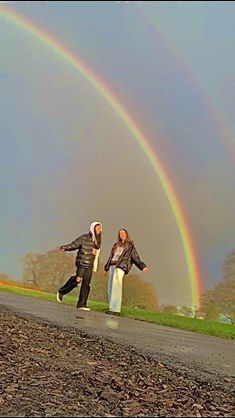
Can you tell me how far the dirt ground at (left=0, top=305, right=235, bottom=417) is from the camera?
4.93 metres

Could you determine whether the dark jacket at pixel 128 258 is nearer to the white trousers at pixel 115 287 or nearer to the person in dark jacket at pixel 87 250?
the white trousers at pixel 115 287

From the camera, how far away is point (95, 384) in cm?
566

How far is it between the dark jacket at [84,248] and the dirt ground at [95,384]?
6.92 m

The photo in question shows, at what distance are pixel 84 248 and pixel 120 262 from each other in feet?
2.92

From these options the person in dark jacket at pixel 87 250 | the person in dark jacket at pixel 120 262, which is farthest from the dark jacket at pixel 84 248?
the person in dark jacket at pixel 120 262

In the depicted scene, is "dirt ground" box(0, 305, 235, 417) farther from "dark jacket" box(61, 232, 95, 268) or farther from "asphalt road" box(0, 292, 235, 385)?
"dark jacket" box(61, 232, 95, 268)

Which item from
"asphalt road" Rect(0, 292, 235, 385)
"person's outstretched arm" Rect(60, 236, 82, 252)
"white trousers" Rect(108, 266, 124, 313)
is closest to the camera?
"asphalt road" Rect(0, 292, 235, 385)

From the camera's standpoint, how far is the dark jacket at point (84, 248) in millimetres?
15203

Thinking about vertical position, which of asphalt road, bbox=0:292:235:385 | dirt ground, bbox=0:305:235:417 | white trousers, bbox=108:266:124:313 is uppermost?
white trousers, bbox=108:266:124:313

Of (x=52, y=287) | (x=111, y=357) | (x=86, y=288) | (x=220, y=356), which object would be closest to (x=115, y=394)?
(x=111, y=357)

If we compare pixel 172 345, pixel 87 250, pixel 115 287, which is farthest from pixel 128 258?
pixel 172 345

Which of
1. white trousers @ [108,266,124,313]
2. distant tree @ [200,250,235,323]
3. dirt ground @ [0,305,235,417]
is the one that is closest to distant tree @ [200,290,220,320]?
distant tree @ [200,250,235,323]

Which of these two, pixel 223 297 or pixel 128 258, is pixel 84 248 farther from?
pixel 223 297

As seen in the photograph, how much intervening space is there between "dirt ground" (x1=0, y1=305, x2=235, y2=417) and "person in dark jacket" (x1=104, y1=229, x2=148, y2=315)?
23.3ft
